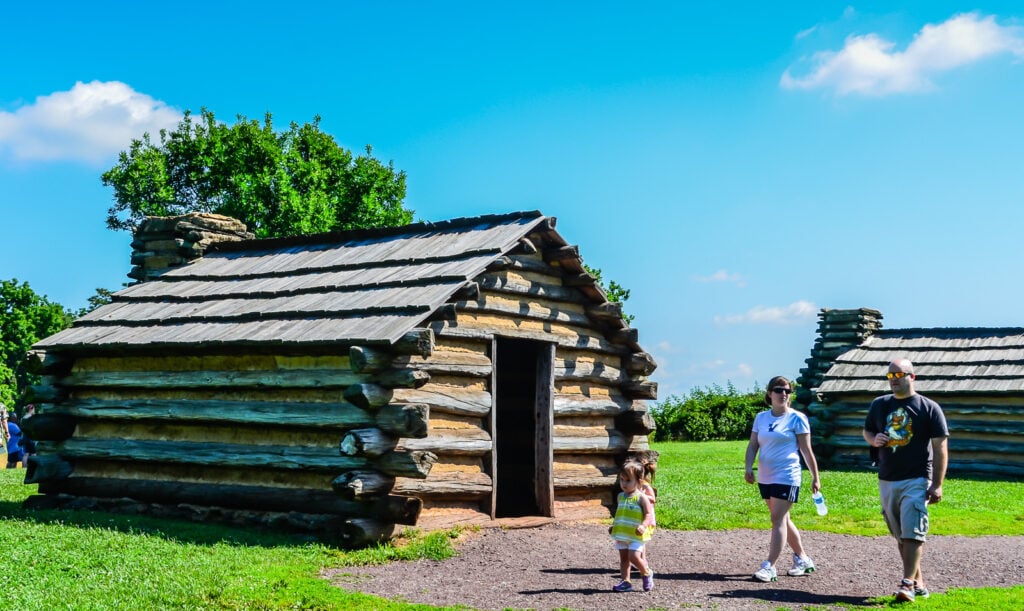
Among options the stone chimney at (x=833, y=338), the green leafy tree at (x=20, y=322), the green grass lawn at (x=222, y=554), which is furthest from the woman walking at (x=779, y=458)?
the green leafy tree at (x=20, y=322)

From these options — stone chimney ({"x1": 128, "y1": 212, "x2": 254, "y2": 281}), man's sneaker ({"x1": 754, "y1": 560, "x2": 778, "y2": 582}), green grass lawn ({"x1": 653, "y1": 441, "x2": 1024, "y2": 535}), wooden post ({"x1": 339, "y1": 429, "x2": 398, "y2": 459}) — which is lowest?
man's sneaker ({"x1": 754, "y1": 560, "x2": 778, "y2": 582})

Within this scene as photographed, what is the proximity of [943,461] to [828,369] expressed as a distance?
66.3 feet

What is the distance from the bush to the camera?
1473 inches

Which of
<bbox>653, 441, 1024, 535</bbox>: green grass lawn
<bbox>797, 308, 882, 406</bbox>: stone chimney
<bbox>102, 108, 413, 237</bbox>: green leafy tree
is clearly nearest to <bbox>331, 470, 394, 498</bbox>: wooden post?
<bbox>653, 441, 1024, 535</bbox>: green grass lawn

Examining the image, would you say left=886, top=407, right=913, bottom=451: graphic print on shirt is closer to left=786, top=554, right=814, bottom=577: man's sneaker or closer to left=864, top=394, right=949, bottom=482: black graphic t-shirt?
left=864, top=394, right=949, bottom=482: black graphic t-shirt

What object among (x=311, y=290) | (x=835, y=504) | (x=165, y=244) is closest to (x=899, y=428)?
(x=311, y=290)

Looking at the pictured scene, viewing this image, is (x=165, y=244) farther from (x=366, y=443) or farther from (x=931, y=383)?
(x=931, y=383)

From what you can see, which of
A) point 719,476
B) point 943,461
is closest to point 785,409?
point 943,461

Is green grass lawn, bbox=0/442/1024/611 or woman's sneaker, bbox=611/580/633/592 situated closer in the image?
green grass lawn, bbox=0/442/1024/611

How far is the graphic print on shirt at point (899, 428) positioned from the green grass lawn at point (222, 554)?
140cm

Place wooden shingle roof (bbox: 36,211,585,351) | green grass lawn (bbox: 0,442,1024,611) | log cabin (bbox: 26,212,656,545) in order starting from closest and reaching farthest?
green grass lawn (bbox: 0,442,1024,611) < log cabin (bbox: 26,212,656,545) < wooden shingle roof (bbox: 36,211,585,351)

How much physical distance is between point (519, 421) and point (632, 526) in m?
6.70

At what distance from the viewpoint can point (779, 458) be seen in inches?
399

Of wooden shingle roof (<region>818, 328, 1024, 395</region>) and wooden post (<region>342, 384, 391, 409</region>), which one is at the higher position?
wooden shingle roof (<region>818, 328, 1024, 395</region>)
